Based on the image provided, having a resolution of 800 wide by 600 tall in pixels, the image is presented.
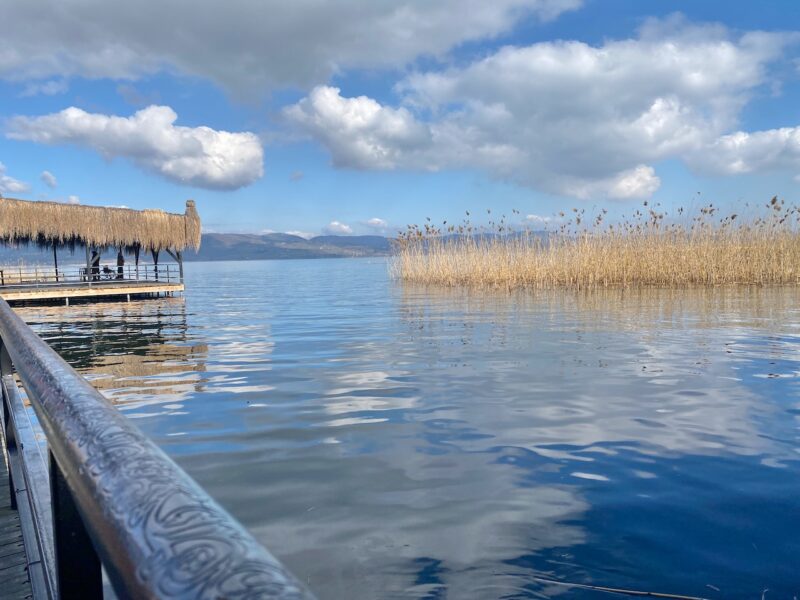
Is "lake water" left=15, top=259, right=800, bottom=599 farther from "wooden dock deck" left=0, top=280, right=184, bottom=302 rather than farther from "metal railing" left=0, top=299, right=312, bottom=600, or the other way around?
"wooden dock deck" left=0, top=280, right=184, bottom=302

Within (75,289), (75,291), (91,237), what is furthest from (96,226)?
(75,291)

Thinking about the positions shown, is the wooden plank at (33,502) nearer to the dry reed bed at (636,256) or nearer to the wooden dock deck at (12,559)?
the wooden dock deck at (12,559)

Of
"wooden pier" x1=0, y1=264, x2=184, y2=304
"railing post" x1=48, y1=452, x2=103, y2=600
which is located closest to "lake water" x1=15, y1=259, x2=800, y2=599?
"railing post" x1=48, y1=452, x2=103, y2=600

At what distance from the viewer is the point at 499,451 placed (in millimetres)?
4859

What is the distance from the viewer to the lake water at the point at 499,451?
3215mm

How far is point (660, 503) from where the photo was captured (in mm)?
3848

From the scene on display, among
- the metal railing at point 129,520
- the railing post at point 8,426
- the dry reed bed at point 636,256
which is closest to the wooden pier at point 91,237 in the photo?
the dry reed bed at point 636,256

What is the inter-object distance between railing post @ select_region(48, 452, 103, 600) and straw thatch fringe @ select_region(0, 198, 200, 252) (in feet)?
78.2

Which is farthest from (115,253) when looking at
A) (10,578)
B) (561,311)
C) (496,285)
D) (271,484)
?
(10,578)

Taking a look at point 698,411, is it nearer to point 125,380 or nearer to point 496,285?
point 125,380

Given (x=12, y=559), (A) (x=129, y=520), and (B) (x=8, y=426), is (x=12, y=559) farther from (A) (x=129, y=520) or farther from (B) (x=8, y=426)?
(A) (x=129, y=520)

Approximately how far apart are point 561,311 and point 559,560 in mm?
11362

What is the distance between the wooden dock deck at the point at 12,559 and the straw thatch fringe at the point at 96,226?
868 inches

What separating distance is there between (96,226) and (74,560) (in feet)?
83.6
